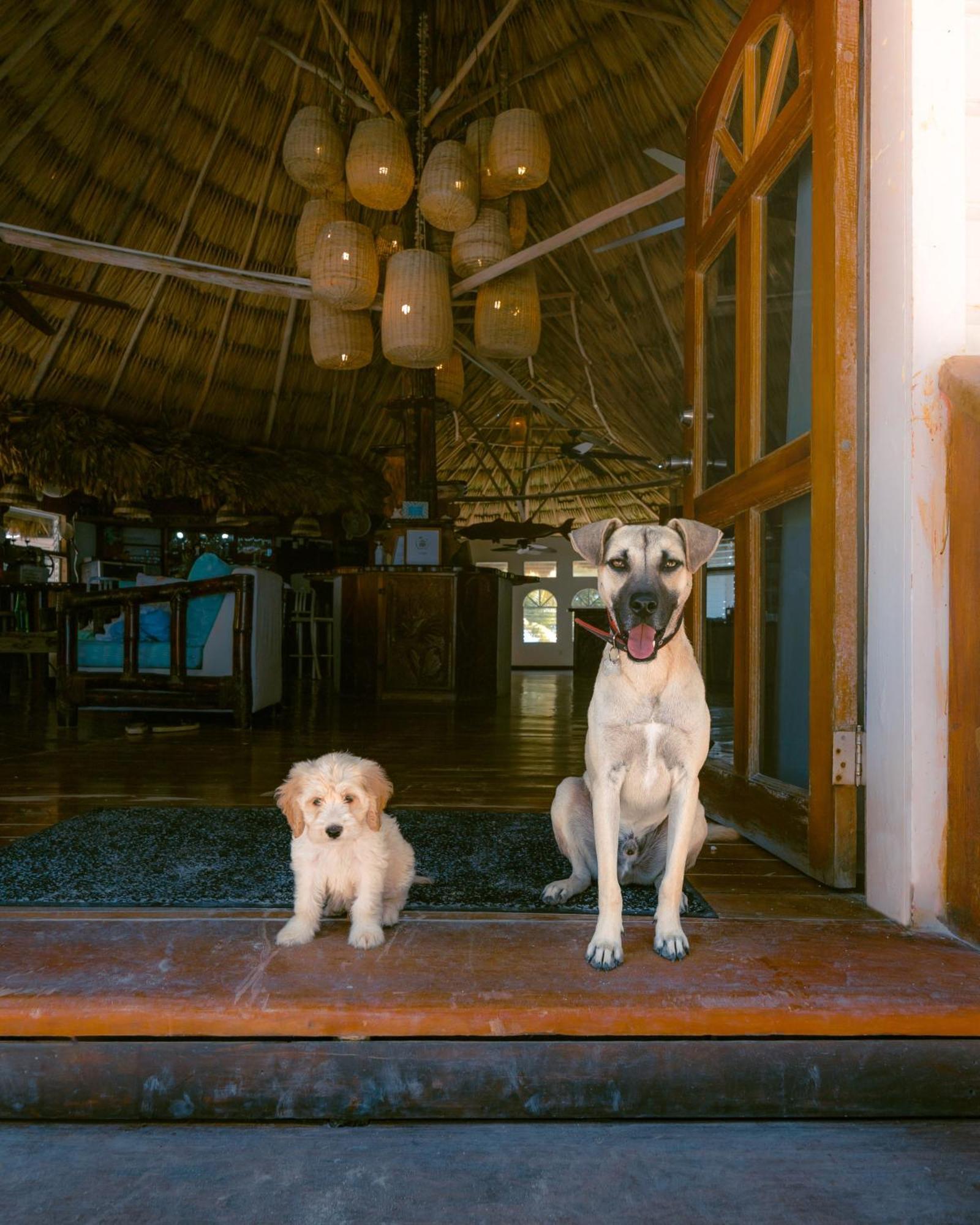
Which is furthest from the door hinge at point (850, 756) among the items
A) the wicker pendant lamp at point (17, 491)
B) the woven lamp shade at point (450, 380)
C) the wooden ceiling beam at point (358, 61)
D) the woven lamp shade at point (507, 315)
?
the wicker pendant lamp at point (17, 491)

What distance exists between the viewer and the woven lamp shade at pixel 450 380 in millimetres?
8102

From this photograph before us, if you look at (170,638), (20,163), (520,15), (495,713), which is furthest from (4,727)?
(520,15)

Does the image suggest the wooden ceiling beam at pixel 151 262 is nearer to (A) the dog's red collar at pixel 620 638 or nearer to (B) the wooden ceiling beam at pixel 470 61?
(B) the wooden ceiling beam at pixel 470 61

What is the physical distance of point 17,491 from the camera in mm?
8508

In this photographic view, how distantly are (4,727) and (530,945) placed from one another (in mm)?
4650

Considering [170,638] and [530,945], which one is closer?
[530,945]

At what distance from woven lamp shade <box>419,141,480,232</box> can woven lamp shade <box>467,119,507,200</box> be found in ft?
0.98

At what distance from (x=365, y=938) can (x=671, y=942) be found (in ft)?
1.82

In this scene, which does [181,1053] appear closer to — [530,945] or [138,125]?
[530,945]

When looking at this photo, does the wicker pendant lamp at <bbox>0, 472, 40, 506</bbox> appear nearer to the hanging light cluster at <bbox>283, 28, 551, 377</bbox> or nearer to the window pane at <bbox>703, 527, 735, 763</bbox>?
the hanging light cluster at <bbox>283, 28, 551, 377</bbox>

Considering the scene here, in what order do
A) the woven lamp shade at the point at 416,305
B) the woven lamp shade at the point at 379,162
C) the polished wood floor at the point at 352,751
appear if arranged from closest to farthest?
1. the polished wood floor at the point at 352,751
2. the woven lamp shade at the point at 379,162
3. the woven lamp shade at the point at 416,305

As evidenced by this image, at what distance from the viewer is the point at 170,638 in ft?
15.6

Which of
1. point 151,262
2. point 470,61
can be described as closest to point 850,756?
point 151,262

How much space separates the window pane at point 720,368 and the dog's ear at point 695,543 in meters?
1.13
